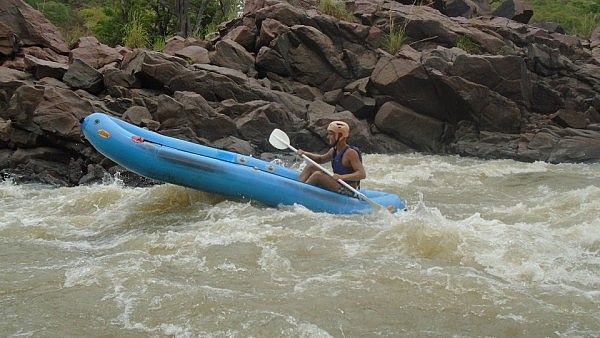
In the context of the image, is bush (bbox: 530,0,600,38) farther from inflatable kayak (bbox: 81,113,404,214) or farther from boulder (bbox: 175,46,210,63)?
inflatable kayak (bbox: 81,113,404,214)

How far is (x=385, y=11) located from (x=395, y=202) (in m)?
9.29

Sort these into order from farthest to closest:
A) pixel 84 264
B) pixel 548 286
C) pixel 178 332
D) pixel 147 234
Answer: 1. pixel 147 234
2. pixel 84 264
3. pixel 548 286
4. pixel 178 332

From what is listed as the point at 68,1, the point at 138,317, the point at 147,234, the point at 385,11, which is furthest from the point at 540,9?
the point at 138,317

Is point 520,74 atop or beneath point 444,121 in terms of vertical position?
atop

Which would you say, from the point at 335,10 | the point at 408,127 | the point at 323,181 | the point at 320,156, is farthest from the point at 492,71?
the point at 323,181

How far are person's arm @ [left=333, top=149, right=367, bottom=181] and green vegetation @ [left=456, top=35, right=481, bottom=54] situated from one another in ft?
27.0

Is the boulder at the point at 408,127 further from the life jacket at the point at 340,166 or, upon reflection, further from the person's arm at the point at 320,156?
the life jacket at the point at 340,166

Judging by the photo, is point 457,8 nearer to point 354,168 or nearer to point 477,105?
point 477,105

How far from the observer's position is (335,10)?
14.4 m

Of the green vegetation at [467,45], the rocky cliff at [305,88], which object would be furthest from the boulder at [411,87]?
the green vegetation at [467,45]

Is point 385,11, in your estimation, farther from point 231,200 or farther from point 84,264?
point 84,264

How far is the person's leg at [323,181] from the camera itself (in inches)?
260

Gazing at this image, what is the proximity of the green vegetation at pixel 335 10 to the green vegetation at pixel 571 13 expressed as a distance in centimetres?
812

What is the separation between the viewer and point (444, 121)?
12305 mm
